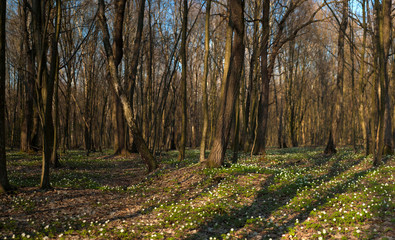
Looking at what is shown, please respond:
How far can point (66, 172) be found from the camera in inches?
533

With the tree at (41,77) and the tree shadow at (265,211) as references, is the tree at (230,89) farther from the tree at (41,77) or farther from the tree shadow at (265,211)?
the tree at (41,77)

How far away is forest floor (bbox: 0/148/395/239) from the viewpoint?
6.19 metres

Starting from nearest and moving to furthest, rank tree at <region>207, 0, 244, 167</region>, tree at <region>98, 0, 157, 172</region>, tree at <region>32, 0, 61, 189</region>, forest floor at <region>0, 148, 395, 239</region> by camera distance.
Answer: forest floor at <region>0, 148, 395, 239</region> < tree at <region>32, 0, 61, 189</region> < tree at <region>207, 0, 244, 167</region> < tree at <region>98, 0, 157, 172</region>

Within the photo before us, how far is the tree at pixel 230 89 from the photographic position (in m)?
11.7

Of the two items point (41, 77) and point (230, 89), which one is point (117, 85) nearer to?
point (41, 77)

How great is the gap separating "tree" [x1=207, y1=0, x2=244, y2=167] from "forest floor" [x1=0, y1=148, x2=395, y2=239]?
0.89 m

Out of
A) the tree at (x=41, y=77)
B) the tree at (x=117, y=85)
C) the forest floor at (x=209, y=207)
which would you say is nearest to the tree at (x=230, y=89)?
the forest floor at (x=209, y=207)

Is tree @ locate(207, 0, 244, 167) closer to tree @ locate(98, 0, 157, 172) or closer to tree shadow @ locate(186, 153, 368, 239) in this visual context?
tree shadow @ locate(186, 153, 368, 239)

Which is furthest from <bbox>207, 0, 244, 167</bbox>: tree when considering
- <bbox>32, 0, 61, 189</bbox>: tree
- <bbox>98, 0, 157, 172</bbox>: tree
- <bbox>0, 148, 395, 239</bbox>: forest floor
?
<bbox>32, 0, 61, 189</bbox>: tree

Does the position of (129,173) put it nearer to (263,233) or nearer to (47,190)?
(47,190)

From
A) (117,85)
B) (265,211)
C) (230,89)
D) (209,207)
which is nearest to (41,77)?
(117,85)

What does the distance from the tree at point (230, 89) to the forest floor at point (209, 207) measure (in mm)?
889

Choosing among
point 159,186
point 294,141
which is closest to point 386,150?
point 159,186

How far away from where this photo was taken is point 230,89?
460 inches
